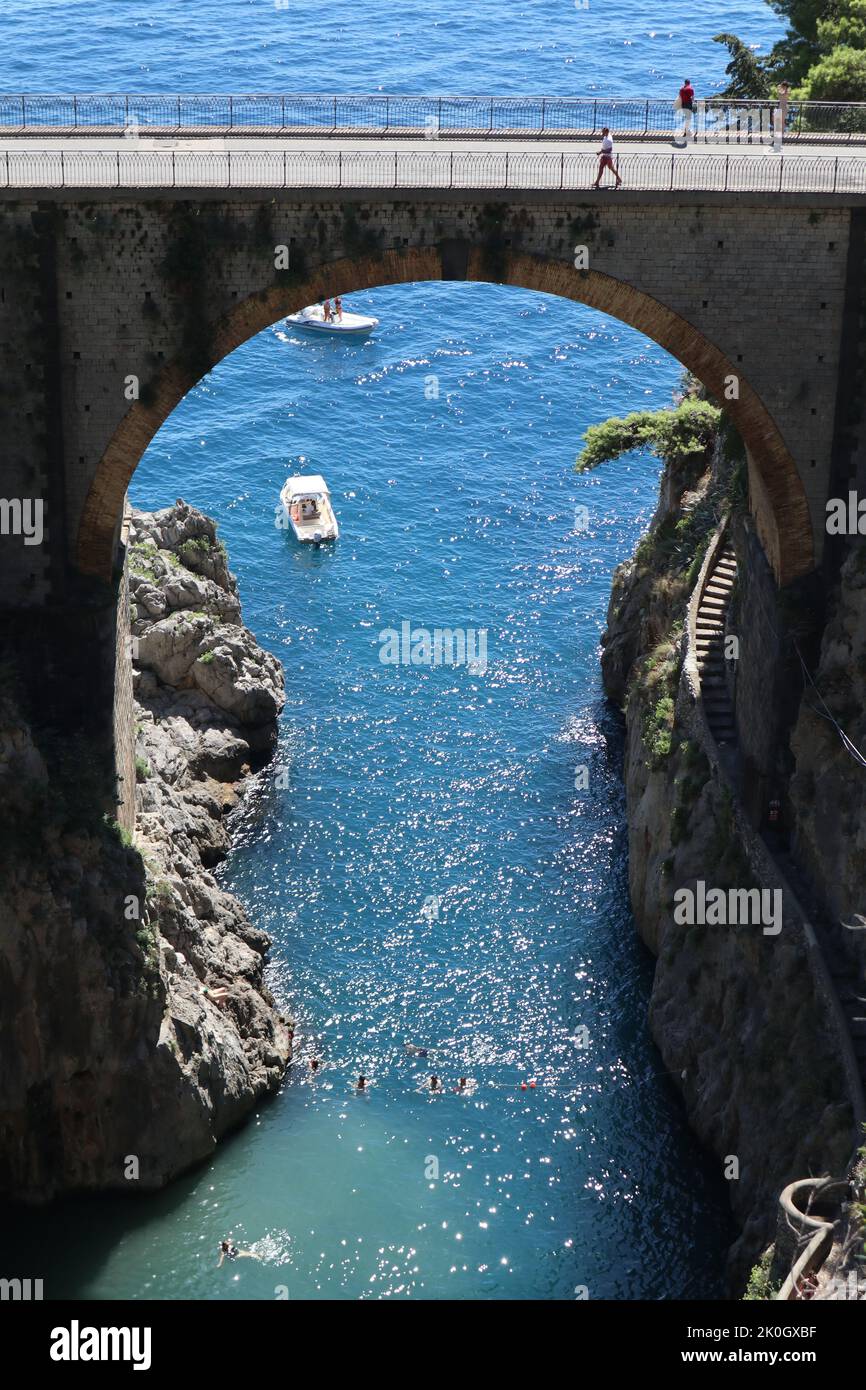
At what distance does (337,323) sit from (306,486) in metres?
20.6

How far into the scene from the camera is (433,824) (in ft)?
242

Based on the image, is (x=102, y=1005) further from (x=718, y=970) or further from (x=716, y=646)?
(x=716, y=646)

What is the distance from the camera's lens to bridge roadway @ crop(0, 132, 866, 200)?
55281mm

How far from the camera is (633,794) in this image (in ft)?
235

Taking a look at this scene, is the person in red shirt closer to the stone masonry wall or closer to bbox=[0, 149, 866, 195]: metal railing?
bbox=[0, 149, 866, 195]: metal railing

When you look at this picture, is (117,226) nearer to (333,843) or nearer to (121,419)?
(121,419)

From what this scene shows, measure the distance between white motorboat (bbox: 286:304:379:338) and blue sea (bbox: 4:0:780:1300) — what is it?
45.2 inches

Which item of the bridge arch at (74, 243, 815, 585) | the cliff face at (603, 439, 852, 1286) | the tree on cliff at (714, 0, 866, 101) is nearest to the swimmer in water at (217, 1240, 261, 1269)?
the cliff face at (603, 439, 852, 1286)

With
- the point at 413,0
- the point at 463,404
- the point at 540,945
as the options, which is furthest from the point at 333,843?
the point at 413,0

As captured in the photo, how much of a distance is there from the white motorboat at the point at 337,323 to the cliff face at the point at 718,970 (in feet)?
135

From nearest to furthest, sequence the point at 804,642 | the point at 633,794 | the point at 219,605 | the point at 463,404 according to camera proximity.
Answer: the point at 804,642 < the point at 633,794 < the point at 219,605 < the point at 463,404

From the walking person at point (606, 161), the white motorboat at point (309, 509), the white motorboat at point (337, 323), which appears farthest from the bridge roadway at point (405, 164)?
the white motorboat at point (337, 323)

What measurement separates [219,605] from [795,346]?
3141 centimetres

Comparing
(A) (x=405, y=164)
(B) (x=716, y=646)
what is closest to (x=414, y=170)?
(A) (x=405, y=164)
